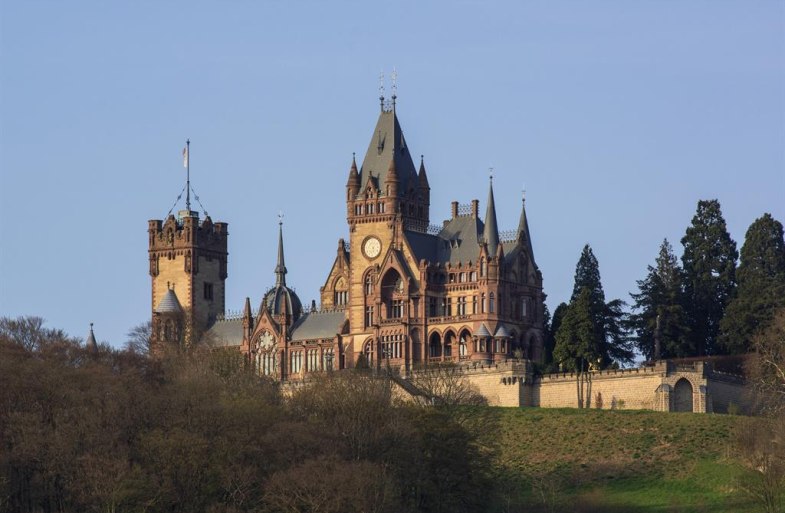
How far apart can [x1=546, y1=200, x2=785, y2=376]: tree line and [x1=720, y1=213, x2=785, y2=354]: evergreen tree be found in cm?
5

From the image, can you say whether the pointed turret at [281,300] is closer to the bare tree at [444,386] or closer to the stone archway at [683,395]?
the bare tree at [444,386]

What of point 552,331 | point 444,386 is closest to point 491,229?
point 552,331

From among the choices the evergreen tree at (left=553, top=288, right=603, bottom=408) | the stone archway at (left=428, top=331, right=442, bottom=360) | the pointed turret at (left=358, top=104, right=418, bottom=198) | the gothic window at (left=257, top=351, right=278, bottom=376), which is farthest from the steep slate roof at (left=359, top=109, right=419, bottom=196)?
the evergreen tree at (left=553, top=288, right=603, bottom=408)

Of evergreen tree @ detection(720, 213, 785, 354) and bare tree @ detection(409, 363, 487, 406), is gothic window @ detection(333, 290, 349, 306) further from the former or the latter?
evergreen tree @ detection(720, 213, 785, 354)

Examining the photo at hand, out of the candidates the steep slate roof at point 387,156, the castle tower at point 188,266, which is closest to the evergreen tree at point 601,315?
the steep slate roof at point 387,156

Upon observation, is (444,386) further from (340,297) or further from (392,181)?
(340,297)

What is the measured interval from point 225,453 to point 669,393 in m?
32.3

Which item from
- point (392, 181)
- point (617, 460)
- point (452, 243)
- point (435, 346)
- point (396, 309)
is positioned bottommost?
point (617, 460)

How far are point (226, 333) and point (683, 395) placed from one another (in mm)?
33119

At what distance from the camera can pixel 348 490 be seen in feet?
316

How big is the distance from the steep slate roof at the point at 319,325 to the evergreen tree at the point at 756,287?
22228 mm

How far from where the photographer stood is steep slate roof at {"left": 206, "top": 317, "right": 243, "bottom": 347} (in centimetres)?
14425

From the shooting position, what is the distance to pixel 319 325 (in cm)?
14075

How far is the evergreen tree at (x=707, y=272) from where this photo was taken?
135 meters
